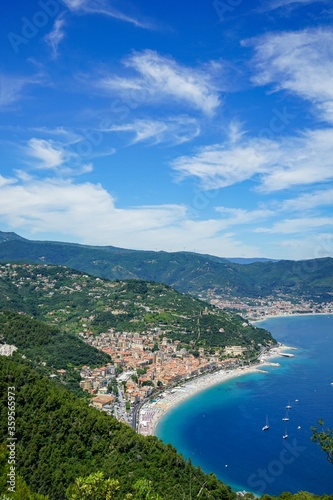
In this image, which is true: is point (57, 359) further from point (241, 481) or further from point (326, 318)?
point (326, 318)

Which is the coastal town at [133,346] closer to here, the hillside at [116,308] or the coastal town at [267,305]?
the hillside at [116,308]

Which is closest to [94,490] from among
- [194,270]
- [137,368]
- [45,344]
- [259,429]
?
[259,429]

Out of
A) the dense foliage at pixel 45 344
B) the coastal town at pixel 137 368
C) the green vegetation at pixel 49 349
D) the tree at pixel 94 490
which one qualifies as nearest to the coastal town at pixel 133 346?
the coastal town at pixel 137 368

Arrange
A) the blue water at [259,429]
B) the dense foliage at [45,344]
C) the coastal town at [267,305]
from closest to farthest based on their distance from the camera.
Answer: the blue water at [259,429] → the dense foliage at [45,344] → the coastal town at [267,305]

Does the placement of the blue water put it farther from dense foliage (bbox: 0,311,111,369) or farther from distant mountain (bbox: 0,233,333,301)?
distant mountain (bbox: 0,233,333,301)

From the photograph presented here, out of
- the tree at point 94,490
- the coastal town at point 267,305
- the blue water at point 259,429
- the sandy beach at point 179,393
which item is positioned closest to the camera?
the tree at point 94,490

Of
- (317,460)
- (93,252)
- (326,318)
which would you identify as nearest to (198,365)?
(317,460)
